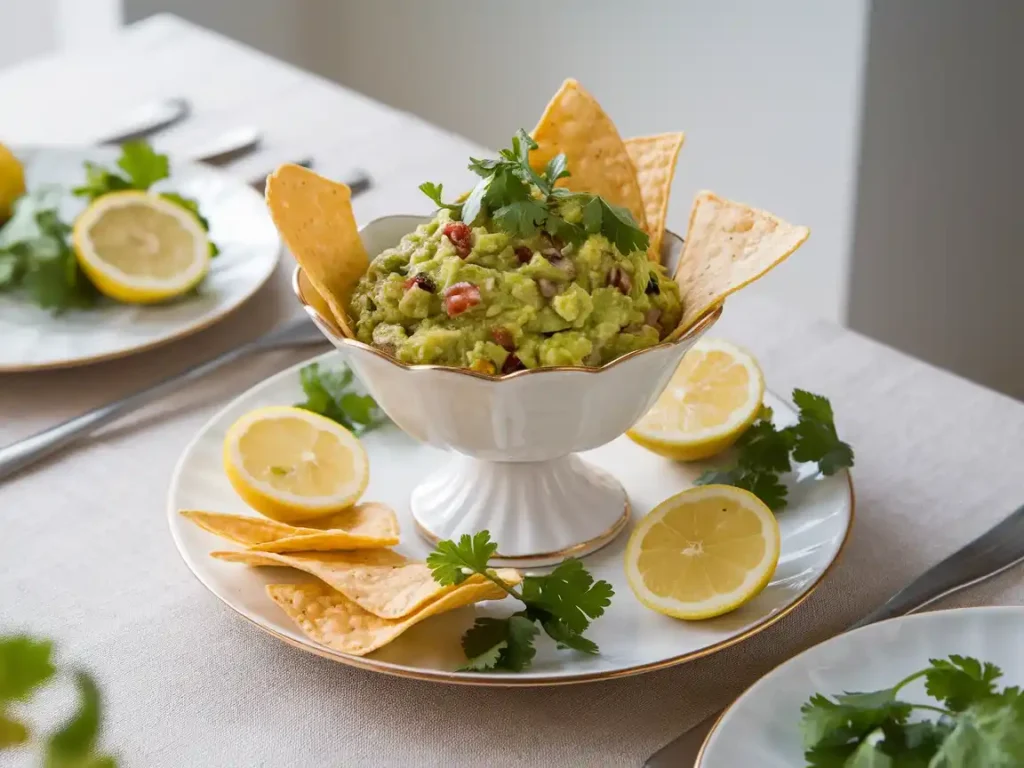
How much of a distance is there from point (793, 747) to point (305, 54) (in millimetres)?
4086

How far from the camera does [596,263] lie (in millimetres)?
1188

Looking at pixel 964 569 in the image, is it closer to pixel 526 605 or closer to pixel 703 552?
pixel 703 552

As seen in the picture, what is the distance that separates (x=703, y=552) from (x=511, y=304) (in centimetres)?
29

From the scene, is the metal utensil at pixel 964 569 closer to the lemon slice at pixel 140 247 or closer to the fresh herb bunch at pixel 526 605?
the fresh herb bunch at pixel 526 605

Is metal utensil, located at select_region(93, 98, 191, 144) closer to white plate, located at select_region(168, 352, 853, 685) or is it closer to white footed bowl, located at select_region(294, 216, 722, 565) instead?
white plate, located at select_region(168, 352, 853, 685)

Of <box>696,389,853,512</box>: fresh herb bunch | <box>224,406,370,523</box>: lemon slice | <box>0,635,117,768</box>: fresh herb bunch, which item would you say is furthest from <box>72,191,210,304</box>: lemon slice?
<box>0,635,117,768</box>: fresh herb bunch

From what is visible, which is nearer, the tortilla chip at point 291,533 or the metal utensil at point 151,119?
the tortilla chip at point 291,533

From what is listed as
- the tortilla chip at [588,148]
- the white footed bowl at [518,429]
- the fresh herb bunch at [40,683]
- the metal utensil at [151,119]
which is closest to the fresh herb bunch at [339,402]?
the white footed bowl at [518,429]

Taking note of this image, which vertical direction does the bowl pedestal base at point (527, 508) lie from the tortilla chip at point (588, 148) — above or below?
below

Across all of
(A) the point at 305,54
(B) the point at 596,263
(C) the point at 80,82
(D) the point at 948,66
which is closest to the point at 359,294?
(B) the point at 596,263

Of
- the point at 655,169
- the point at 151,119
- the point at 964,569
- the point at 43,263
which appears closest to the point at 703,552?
the point at 964,569

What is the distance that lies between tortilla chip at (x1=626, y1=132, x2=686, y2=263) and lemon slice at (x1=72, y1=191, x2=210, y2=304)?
2.06ft

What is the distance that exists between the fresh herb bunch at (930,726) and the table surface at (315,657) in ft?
0.56

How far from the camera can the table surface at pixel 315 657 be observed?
103 centimetres
